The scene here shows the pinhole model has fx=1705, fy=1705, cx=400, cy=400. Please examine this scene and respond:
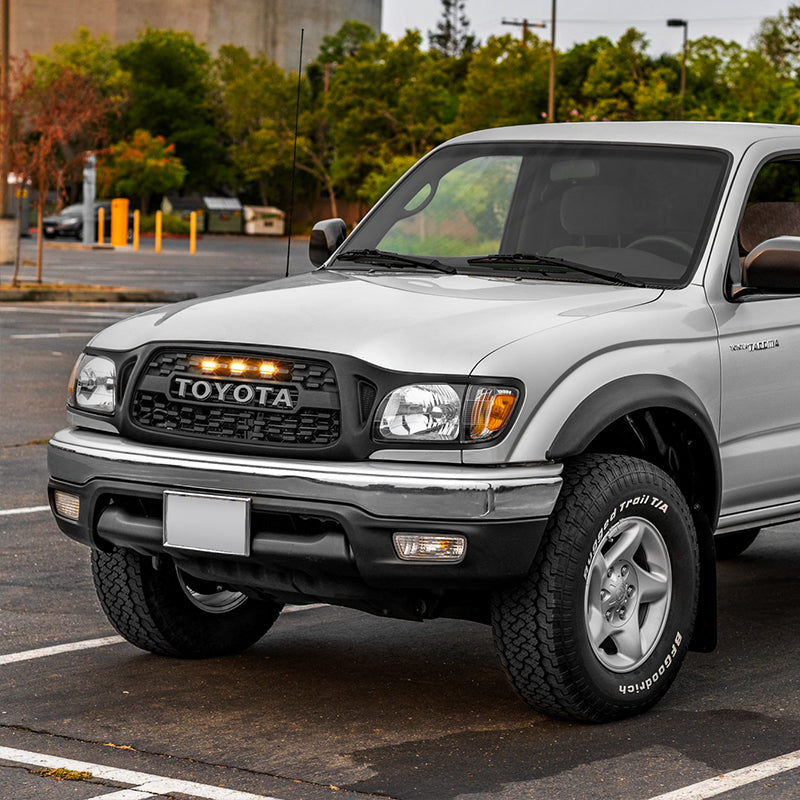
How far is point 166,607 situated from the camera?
579 centimetres

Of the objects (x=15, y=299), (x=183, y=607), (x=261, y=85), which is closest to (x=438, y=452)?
(x=183, y=607)

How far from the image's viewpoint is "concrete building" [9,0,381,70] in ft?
329

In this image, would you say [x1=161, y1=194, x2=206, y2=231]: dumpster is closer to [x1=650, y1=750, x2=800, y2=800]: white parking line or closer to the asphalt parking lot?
the asphalt parking lot

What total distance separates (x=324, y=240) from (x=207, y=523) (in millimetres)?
2029

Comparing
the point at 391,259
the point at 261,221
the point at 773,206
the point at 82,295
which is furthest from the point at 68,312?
the point at 261,221

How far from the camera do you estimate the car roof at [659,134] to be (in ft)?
20.4

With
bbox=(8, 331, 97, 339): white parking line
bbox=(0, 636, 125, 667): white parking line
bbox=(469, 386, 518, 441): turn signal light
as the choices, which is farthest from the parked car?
bbox=(469, 386, 518, 441): turn signal light

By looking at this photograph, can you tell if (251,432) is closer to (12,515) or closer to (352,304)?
(352,304)

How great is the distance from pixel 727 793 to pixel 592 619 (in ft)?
2.41

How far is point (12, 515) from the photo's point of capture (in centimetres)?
868

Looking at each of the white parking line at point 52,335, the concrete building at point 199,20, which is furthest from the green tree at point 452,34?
the white parking line at point 52,335

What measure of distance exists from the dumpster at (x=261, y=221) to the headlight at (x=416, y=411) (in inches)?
2984

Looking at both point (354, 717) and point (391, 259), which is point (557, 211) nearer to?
point (391, 259)

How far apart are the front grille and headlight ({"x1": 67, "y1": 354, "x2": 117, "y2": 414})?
0.55 feet
